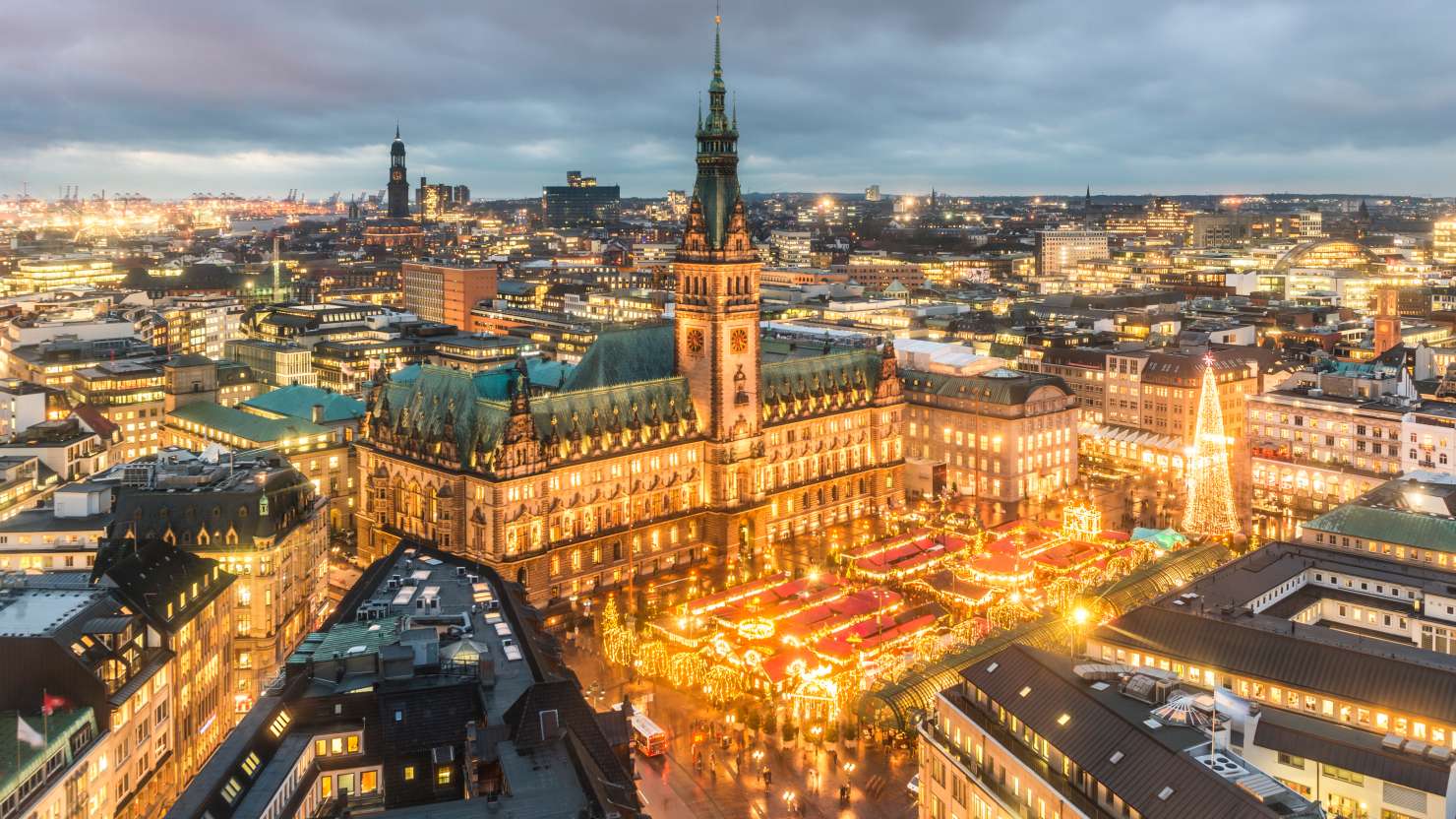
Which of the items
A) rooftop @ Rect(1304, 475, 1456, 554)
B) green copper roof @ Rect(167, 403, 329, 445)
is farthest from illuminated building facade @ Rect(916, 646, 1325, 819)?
green copper roof @ Rect(167, 403, 329, 445)

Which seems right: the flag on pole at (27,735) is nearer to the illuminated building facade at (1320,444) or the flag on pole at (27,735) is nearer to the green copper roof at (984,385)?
the green copper roof at (984,385)

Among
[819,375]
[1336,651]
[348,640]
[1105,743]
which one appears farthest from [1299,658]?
[819,375]

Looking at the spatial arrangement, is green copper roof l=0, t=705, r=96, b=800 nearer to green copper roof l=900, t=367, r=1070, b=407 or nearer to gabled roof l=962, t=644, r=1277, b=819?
gabled roof l=962, t=644, r=1277, b=819

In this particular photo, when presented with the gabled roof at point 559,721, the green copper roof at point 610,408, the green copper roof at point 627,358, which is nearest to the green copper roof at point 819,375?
the green copper roof at point 610,408

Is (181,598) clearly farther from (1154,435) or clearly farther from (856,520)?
(1154,435)

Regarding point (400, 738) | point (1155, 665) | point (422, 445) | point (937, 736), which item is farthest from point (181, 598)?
point (1155, 665)
